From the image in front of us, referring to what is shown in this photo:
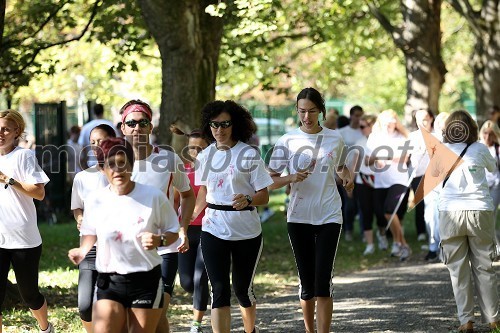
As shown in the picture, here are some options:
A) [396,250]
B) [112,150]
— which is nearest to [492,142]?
[396,250]

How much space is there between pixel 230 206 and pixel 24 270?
72.0 inches

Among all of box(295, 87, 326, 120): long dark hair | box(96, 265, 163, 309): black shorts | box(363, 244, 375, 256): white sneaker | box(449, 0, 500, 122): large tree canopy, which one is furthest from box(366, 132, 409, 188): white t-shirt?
box(96, 265, 163, 309): black shorts

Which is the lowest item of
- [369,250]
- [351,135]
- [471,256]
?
[369,250]

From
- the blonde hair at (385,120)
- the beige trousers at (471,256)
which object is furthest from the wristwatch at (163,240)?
the blonde hair at (385,120)

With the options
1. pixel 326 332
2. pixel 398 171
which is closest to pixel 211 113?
pixel 326 332

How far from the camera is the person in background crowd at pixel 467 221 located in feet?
31.6

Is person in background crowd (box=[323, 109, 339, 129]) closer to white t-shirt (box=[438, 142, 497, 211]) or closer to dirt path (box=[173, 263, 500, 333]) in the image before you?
dirt path (box=[173, 263, 500, 333])

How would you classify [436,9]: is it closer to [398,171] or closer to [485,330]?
[398,171]

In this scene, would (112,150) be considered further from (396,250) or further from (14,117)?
(396,250)

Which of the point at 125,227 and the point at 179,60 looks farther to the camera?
the point at 179,60

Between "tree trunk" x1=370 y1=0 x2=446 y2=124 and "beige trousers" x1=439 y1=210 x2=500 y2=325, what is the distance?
1204cm

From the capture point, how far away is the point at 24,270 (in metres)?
8.72

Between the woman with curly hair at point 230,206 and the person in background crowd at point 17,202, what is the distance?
1.41m

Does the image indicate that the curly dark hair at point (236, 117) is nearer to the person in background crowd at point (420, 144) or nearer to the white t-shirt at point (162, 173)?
the white t-shirt at point (162, 173)
